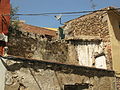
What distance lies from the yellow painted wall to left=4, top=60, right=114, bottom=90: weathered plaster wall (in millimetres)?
1874

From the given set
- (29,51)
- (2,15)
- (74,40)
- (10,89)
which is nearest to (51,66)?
(10,89)

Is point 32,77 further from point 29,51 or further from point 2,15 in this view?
point 29,51

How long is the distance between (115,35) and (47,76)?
18.5 ft

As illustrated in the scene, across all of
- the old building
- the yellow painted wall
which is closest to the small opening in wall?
the old building

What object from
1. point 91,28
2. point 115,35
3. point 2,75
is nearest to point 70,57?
point 91,28

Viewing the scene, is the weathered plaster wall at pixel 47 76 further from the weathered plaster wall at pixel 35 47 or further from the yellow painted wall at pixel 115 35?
the weathered plaster wall at pixel 35 47

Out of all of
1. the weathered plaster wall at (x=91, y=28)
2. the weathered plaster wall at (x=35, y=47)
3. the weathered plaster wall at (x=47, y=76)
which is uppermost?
the weathered plaster wall at (x=91, y=28)

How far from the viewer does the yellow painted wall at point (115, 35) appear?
399 inches

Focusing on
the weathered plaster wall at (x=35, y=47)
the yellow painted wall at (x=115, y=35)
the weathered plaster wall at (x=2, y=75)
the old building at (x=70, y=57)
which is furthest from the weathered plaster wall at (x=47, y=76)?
the weathered plaster wall at (x=35, y=47)

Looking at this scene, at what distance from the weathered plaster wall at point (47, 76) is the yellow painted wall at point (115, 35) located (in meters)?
1.87

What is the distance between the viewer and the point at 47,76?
6.48m

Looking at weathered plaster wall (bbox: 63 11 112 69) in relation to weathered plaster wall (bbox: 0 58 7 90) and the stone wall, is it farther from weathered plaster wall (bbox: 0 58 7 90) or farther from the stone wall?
weathered plaster wall (bbox: 0 58 7 90)

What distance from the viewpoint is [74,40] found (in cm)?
1212

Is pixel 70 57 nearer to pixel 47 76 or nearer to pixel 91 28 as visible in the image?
pixel 91 28
